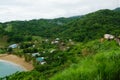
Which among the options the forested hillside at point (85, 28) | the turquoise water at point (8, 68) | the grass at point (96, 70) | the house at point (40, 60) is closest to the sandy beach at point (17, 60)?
the turquoise water at point (8, 68)

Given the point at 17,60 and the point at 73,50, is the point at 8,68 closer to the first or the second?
the point at 17,60

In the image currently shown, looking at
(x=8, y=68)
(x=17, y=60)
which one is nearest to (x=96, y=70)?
(x=8, y=68)

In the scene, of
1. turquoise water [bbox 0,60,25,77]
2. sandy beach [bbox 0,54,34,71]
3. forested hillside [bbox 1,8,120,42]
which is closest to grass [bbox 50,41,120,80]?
sandy beach [bbox 0,54,34,71]

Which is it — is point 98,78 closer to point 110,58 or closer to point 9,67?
point 110,58

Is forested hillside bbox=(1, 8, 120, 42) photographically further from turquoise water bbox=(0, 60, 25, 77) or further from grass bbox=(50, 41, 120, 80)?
grass bbox=(50, 41, 120, 80)

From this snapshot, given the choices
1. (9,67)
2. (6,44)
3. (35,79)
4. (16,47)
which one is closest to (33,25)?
(6,44)

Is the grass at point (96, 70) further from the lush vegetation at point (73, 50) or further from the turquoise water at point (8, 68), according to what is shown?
the turquoise water at point (8, 68)
